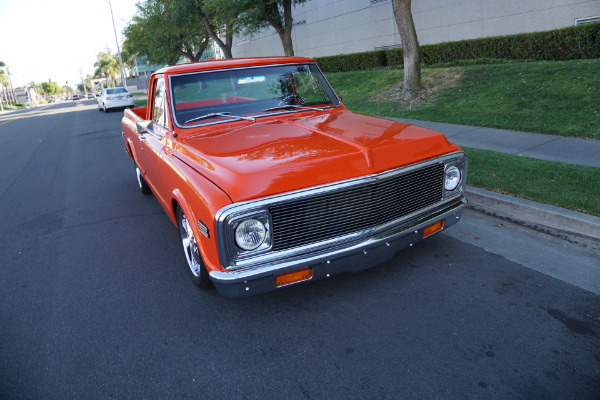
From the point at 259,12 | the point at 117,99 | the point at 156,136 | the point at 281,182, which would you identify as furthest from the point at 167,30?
the point at 281,182

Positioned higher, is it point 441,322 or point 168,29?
point 168,29

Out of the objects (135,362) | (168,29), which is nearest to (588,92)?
(135,362)

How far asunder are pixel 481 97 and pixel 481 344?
866 cm

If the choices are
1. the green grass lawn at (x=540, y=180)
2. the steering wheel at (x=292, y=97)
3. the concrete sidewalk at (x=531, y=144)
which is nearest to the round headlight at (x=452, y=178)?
the green grass lawn at (x=540, y=180)

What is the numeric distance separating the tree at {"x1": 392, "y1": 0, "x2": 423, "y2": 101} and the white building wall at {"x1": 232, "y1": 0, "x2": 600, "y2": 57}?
18.9ft

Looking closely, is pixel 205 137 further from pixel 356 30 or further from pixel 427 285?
pixel 356 30

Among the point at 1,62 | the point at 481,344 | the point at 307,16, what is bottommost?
the point at 481,344

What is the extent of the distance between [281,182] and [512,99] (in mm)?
8390

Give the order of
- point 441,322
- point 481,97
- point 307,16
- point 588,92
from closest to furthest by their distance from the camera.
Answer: point 441,322, point 588,92, point 481,97, point 307,16

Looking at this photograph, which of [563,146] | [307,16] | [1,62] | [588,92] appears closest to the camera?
[563,146]

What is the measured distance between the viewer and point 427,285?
3.48 metres

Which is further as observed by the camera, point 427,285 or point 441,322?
point 427,285

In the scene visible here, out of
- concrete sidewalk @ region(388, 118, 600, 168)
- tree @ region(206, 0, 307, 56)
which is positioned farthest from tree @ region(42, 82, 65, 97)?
concrete sidewalk @ region(388, 118, 600, 168)

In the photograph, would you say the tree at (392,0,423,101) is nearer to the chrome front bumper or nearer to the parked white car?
the chrome front bumper
